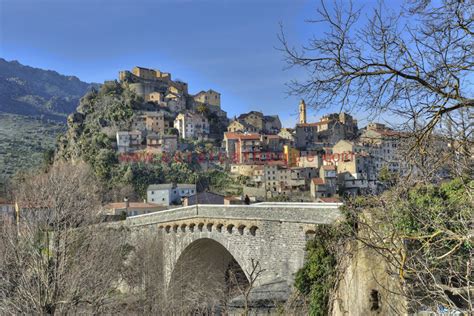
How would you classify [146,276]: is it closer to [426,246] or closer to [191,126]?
[426,246]

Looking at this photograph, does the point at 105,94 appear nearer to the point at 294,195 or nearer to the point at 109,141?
the point at 109,141

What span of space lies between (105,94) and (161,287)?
7335cm

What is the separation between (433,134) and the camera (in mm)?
4406

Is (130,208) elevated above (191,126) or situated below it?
below

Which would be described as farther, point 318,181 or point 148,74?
point 148,74

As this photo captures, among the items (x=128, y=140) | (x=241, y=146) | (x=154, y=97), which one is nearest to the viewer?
(x=128, y=140)

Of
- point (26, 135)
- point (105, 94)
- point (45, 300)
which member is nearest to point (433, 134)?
point (45, 300)

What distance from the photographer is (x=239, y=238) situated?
17.8 metres

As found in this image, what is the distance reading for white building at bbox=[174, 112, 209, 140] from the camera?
84250mm

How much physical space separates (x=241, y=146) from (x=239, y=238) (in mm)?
61130

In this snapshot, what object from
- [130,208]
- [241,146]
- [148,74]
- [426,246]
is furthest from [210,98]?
[426,246]

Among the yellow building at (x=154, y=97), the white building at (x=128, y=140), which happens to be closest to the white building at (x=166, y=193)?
the white building at (x=128, y=140)

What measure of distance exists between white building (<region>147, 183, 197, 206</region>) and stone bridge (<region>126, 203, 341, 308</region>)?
1394 inches

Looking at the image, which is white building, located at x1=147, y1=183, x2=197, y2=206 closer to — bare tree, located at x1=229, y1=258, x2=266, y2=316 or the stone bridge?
the stone bridge
